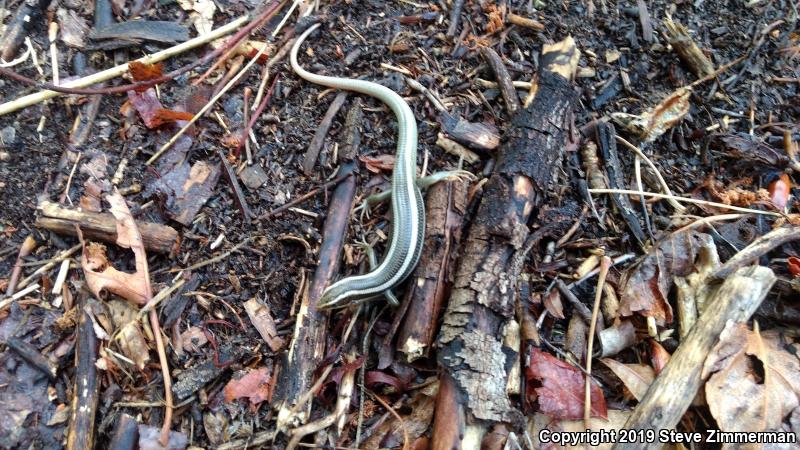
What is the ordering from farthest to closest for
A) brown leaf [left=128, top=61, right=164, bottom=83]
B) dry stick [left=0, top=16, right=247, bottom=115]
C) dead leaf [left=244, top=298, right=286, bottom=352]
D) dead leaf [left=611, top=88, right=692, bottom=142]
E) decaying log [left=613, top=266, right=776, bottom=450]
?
dead leaf [left=611, top=88, right=692, bottom=142]
brown leaf [left=128, top=61, right=164, bottom=83]
dry stick [left=0, top=16, right=247, bottom=115]
dead leaf [left=244, top=298, right=286, bottom=352]
decaying log [left=613, top=266, right=776, bottom=450]

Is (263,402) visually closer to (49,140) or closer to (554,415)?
(554,415)

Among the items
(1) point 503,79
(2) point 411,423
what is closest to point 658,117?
(1) point 503,79

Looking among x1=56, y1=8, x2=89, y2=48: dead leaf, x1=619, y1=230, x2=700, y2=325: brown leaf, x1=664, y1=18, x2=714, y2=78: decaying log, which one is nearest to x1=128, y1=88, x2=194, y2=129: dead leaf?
Result: x1=56, y1=8, x2=89, y2=48: dead leaf

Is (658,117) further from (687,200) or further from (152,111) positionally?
(152,111)

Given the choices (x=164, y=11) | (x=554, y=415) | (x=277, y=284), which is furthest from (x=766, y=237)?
(x=164, y=11)

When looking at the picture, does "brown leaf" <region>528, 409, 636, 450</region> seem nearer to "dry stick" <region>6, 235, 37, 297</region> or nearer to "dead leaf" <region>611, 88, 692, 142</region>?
"dead leaf" <region>611, 88, 692, 142</region>
